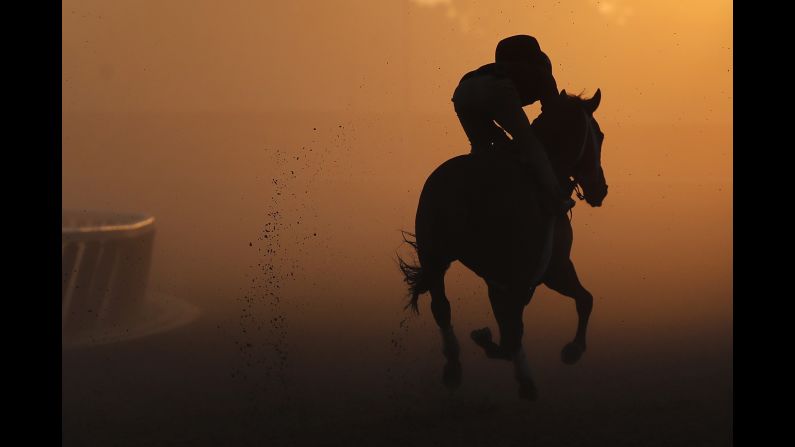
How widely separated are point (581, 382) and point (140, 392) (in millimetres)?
3583

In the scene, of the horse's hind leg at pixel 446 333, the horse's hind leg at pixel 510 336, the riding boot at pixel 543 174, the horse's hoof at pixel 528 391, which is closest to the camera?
the riding boot at pixel 543 174

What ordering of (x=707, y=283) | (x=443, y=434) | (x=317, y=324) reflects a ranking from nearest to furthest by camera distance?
Result: 1. (x=443, y=434)
2. (x=317, y=324)
3. (x=707, y=283)

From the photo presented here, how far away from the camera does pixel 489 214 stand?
5270 millimetres

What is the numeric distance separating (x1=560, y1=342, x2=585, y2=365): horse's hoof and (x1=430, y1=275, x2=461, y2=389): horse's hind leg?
0.71 metres

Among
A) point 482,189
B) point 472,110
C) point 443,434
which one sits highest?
point 472,110

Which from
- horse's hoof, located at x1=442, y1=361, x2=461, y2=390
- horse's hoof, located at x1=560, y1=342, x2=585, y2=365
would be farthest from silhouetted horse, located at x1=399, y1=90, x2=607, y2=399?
horse's hoof, located at x1=442, y1=361, x2=461, y2=390

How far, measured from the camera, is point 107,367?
24.2ft

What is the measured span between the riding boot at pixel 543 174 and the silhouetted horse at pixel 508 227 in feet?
0.15

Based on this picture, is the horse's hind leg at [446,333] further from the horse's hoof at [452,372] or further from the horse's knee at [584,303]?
the horse's knee at [584,303]

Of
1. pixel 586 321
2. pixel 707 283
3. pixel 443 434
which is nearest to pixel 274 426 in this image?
pixel 443 434

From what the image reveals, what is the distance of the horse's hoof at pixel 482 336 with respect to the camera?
5.56 metres

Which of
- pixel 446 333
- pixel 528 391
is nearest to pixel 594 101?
pixel 446 333

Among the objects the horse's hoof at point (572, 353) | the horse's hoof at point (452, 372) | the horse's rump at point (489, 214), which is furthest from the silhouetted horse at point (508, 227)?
the horse's hoof at point (452, 372)

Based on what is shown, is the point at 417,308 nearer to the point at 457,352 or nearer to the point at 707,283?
the point at 457,352
